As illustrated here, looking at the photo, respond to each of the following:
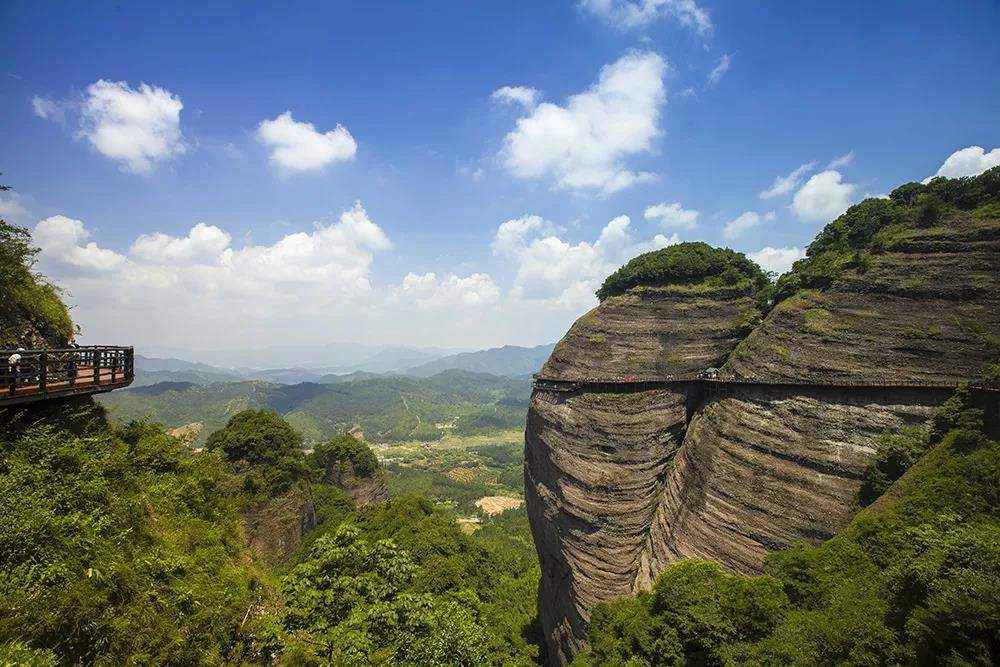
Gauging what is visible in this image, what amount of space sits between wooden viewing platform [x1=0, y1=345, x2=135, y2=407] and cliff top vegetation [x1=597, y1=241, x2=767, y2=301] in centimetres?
2616

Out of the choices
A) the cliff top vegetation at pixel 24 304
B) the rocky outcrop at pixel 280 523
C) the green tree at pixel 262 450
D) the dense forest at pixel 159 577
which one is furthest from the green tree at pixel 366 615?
the green tree at pixel 262 450

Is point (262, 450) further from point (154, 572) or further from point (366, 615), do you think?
point (366, 615)

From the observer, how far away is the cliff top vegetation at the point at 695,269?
25719 millimetres

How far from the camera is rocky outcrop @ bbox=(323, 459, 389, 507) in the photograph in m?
46.0

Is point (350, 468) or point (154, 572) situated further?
point (350, 468)

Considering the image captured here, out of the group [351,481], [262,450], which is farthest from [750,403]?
[351,481]

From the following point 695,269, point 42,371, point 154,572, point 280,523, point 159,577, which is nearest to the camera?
point 154,572

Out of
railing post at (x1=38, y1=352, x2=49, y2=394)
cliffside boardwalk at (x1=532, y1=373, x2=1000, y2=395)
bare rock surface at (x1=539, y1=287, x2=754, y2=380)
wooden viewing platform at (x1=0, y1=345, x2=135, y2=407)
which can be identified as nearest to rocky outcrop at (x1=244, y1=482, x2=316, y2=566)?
wooden viewing platform at (x1=0, y1=345, x2=135, y2=407)

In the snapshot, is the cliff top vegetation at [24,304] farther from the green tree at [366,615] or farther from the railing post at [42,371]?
the green tree at [366,615]

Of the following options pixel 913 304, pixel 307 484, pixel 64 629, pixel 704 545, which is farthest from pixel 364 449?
pixel 913 304

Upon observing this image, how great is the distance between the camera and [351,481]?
46344 mm

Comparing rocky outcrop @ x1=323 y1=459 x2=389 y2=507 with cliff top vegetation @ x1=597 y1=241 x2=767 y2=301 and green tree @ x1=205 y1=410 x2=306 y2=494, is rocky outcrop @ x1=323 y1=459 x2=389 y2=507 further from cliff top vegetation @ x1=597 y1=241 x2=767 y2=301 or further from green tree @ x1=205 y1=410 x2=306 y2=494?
cliff top vegetation @ x1=597 y1=241 x2=767 y2=301

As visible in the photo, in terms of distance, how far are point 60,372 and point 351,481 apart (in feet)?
123

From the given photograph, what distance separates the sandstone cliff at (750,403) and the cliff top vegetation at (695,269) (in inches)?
38.4
